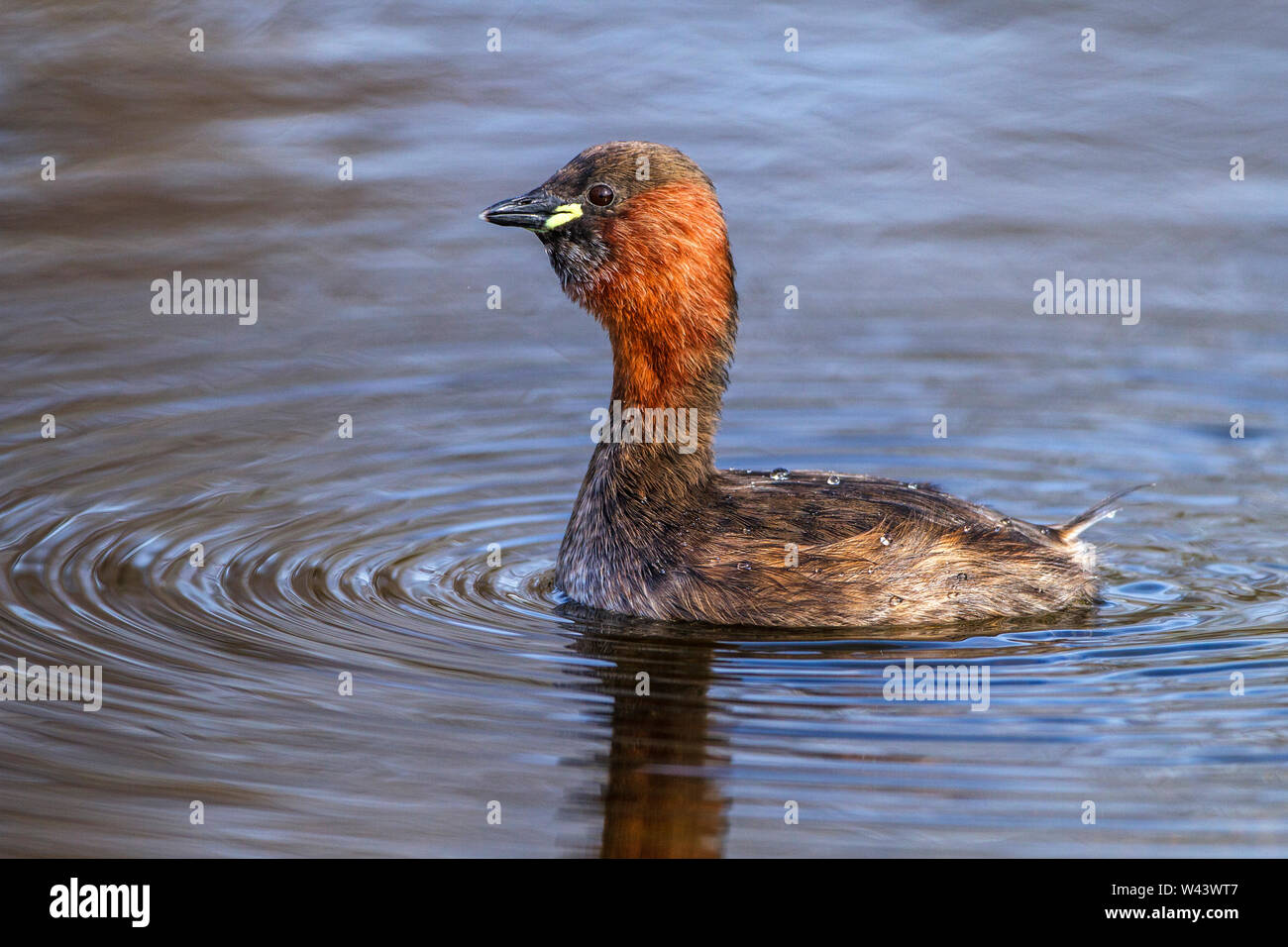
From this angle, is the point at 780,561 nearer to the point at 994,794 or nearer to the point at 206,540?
the point at 994,794

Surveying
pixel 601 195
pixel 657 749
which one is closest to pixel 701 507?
pixel 601 195

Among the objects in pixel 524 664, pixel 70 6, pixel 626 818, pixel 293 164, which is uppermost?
pixel 70 6

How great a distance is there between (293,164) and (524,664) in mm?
8176

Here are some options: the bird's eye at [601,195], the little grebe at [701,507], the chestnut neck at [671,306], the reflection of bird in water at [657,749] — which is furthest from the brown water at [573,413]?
the bird's eye at [601,195]

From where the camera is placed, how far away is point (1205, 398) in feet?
36.7

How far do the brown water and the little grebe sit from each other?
218 mm

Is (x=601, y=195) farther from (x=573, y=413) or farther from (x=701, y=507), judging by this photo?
(x=573, y=413)

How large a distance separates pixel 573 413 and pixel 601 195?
2.88 meters

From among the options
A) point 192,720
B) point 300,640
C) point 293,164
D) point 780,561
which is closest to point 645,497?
point 780,561

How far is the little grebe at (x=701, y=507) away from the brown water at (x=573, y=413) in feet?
0.71

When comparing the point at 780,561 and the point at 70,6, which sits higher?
the point at 70,6

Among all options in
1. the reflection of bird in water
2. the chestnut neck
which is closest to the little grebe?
the chestnut neck

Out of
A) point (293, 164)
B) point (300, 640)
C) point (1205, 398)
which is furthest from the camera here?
point (293, 164)

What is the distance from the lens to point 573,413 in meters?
11.2
